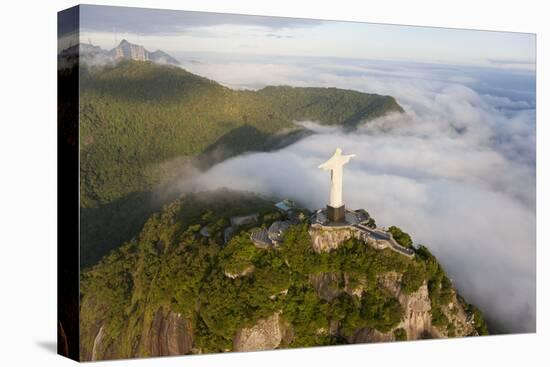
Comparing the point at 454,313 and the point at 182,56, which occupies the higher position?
the point at 182,56

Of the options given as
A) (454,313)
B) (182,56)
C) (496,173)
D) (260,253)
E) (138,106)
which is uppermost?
(182,56)

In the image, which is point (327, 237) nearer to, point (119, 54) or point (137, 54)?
point (137, 54)

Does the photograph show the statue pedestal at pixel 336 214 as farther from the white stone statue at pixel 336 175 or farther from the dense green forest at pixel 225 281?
the dense green forest at pixel 225 281

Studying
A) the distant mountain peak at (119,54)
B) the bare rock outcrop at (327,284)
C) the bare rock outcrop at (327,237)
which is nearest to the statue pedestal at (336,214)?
the bare rock outcrop at (327,237)

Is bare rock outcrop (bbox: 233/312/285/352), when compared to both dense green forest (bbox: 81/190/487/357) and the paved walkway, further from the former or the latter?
the paved walkway

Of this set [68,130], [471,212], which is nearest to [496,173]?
[471,212]

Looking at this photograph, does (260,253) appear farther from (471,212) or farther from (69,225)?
(471,212)

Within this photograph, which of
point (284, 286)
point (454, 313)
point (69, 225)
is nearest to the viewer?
point (69, 225)
